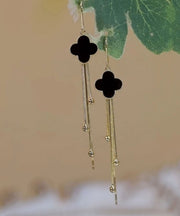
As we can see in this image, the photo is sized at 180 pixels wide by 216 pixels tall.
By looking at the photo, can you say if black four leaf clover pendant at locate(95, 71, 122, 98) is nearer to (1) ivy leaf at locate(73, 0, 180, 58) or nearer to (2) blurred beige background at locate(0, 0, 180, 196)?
(1) ivy leaf at locate(73, 0, 180, 58)

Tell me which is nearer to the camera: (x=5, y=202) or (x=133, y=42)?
(x=133, y=42)

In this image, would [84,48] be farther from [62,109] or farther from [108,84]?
[62,109]

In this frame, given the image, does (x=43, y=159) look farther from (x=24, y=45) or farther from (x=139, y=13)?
(x=139, y=13)

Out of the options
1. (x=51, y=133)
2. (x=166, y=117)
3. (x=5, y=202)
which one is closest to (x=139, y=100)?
(x=166, y=117)

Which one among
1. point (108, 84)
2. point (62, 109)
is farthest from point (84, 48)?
point (62, 109)

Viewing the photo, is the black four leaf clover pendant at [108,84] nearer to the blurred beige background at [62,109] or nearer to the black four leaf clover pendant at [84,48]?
the black four leaf clover pendant at [84,48]
